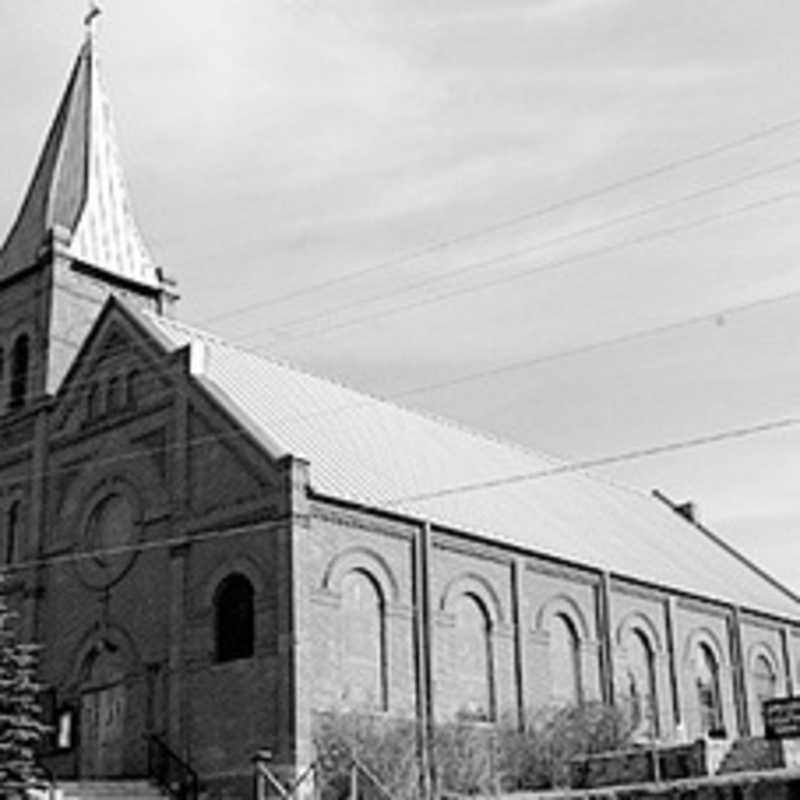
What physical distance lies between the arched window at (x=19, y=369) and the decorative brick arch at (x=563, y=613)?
1676 centimetres

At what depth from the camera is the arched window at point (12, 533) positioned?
41.0 m

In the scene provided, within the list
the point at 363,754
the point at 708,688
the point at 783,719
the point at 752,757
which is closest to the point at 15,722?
the point at 363,754

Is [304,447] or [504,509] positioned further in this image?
[504,509]

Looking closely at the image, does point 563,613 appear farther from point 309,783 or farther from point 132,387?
point 132,387

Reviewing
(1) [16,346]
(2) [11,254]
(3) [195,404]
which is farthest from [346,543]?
(2) [11,254]

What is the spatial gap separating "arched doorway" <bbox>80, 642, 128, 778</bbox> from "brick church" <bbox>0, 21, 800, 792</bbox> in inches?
2.4

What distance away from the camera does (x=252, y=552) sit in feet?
109

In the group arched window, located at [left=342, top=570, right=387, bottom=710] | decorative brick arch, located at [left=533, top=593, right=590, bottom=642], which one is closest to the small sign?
arched window, located at [left=342, top=570, right=387, bottom=710]

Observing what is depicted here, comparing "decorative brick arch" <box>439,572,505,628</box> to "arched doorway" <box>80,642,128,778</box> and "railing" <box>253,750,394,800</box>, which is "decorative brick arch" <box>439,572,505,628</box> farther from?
"arched doorway" <box>80,642,128,778</box>

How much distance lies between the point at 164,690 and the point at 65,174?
63.3 ft

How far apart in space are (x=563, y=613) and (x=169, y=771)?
1323cm

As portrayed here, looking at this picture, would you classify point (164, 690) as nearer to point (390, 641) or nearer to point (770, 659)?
point (390, 641)

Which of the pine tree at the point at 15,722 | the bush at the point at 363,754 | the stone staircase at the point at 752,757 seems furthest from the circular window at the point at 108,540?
the stone staircase at the point at 752,757

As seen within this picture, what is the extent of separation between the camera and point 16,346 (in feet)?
142
